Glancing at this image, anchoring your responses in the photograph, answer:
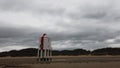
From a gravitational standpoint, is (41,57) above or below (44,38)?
below

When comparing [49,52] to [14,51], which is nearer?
[49,52]

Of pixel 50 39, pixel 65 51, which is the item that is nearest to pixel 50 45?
pixel 50 39

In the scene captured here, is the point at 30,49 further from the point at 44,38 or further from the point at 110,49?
the point at 44,38

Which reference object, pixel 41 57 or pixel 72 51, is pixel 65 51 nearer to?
pixel 72 51

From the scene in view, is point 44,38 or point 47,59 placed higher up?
point 44,38

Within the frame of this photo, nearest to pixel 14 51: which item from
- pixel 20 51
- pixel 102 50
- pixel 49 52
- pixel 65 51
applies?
pixel 20 51

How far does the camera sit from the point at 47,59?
4644cm

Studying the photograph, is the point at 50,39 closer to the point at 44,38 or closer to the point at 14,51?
the point at 44,38

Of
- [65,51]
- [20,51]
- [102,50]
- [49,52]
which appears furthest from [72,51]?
[49,52]

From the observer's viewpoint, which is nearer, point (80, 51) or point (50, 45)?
point (50, 45)

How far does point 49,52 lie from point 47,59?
1.28 meters

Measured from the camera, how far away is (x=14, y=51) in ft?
471

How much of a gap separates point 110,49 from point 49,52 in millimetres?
107136

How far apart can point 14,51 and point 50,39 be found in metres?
100
